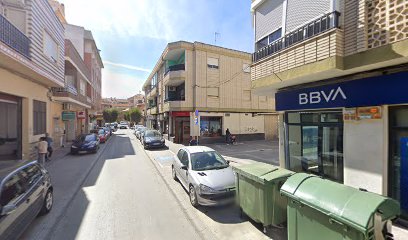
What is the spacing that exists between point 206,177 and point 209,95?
1540 centimetres

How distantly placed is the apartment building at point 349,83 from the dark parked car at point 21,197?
6804 mm

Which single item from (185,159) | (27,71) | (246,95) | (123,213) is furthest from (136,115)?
(123,213)

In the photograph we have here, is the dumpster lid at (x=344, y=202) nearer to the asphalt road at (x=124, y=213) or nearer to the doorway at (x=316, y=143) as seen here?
the asphalt road at (x=124, y=213)

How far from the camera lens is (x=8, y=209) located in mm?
3779

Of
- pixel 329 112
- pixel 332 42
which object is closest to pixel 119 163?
pixel 329 112

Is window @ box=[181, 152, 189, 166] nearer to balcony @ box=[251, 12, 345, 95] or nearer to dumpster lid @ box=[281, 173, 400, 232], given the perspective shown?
balcony @ box=[251, 12, 345, 95]

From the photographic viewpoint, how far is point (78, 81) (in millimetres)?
22203

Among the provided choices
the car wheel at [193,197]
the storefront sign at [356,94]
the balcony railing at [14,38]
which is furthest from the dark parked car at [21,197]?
the storefront sign at [356,94]

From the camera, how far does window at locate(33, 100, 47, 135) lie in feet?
44.0

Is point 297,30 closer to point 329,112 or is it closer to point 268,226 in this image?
point 329,112

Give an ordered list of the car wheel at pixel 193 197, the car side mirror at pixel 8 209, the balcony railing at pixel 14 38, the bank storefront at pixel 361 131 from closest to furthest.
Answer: the car side mirror at pixel 8 209
the bank storefront at pixel 361 131
the car wheel at pixel 193 197
the balcony railing at pixel 14 38

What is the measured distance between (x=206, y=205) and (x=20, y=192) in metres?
3.92

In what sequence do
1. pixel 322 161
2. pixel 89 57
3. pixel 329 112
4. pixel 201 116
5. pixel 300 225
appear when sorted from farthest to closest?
1. pixel 89 57
2. pixel 201 116
3. pixel 322 161
4. pixel 329 112
5. pixel 300 225

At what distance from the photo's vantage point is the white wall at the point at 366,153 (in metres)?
4.92
